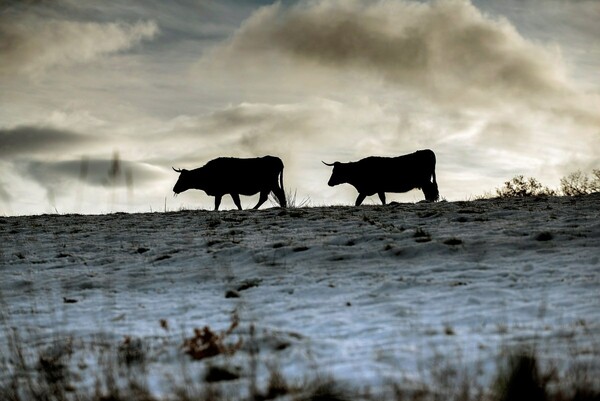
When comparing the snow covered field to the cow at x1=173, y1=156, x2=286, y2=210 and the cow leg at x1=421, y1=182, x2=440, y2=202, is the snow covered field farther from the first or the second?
the cow leg at x1=421, y1=182, x2=440, y2=202

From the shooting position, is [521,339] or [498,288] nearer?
[521,339]

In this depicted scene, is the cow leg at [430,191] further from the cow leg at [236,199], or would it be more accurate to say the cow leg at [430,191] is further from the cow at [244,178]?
the cow leg at [236,199]

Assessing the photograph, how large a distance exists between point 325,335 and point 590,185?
2918 cm

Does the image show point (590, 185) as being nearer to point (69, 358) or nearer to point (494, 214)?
point (494, 214)

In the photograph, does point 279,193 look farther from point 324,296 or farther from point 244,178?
point 324,296

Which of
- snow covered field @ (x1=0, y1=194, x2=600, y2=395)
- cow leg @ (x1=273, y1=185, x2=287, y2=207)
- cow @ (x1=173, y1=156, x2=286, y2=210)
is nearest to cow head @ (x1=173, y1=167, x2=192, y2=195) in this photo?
cow @ (x1=173, y1=156, x2=286, y2=210)

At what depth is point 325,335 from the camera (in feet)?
16.3

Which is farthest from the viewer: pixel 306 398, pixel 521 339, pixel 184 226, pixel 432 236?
pixel 184 226

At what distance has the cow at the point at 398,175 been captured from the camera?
24797mm

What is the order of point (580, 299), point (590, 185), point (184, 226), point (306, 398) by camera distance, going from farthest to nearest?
1. point (590, 185)
2. point (184, 226)
3. point (580, 299)
4. point (306, 398)

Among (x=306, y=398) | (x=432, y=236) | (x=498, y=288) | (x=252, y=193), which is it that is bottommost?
(x=306, y=398)

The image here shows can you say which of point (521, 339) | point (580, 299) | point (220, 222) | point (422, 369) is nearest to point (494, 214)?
point (220, 222)

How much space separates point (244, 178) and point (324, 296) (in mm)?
17609

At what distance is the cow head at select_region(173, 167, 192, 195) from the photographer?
2502cm
